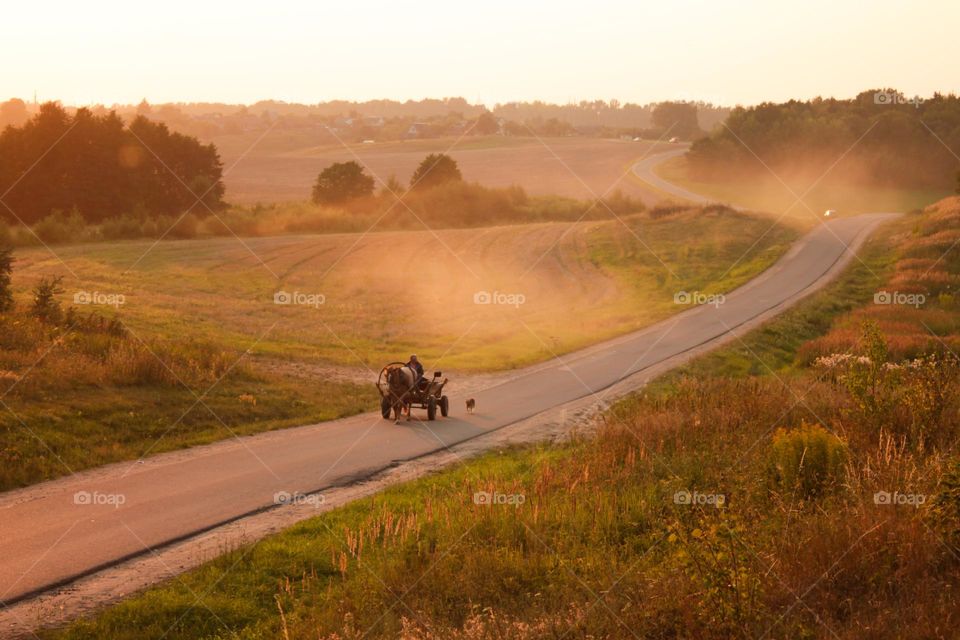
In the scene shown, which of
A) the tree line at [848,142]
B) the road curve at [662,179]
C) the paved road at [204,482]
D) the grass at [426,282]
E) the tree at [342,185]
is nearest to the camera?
the paved road at [204,482]

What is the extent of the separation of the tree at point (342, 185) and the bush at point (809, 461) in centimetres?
7516

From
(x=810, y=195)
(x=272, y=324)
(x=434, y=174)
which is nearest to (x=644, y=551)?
(x=272, y=324)

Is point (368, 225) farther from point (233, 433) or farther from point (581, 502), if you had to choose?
point (581, 502)

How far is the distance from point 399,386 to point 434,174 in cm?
7176

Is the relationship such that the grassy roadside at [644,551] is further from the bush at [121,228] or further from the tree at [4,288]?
the bush at [121,228]

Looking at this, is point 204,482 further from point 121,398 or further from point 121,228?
point 121,228

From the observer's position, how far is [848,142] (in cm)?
11425

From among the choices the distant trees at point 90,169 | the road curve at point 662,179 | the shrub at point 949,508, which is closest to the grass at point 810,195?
the road curve at point 662,179

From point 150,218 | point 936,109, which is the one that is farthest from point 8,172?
point 936,109

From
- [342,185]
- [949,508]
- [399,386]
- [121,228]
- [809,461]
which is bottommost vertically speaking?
[399,386]

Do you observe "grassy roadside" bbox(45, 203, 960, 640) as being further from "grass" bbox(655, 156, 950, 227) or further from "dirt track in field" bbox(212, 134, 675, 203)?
"dirt track in field" bbox(212, 134, 675, 203)

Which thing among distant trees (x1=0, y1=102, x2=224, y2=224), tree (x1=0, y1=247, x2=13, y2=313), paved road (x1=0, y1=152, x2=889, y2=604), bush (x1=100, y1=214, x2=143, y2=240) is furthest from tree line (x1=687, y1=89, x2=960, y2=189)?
tree (x1=0, y1=247, x2=13, y2=313)

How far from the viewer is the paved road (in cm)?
1138

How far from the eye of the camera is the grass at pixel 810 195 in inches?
3856
